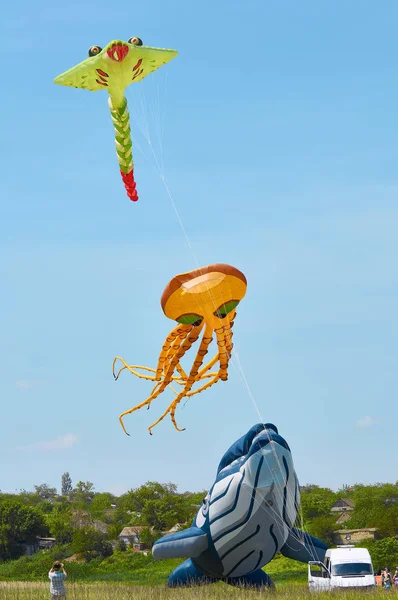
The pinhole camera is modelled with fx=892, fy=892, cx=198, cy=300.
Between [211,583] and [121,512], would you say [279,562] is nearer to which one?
[211,583]

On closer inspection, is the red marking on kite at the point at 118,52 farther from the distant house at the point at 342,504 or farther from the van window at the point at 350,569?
the distant house at the point at 342,504

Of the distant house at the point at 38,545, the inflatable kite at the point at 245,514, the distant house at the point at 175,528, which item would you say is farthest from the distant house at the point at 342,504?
the inflatable kite at the point at 245,514

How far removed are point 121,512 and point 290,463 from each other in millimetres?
72221

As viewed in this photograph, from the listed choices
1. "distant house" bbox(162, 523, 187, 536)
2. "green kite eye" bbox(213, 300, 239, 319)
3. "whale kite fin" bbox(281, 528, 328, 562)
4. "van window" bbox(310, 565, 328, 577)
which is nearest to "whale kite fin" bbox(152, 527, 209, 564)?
"whale kite fin" bbox(281, 528, 328, 562)

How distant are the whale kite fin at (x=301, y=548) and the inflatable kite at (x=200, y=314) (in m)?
4.80

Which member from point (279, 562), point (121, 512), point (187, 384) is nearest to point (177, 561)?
point (279, 562)

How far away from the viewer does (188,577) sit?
22.7 meters

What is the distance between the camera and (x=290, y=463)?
2094 cm

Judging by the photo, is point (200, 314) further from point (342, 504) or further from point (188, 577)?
point (342, 504)

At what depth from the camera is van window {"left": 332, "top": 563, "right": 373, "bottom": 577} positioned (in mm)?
22406

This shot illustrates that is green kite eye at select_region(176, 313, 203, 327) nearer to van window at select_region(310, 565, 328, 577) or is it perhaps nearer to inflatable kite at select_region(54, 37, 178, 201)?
inflatable kite at select_region(54, 37, 178, 201)

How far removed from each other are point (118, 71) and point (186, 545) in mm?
11650

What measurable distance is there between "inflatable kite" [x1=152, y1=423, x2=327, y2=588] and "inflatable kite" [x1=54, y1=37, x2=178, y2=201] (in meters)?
8.30

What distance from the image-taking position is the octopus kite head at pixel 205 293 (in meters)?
22.9
